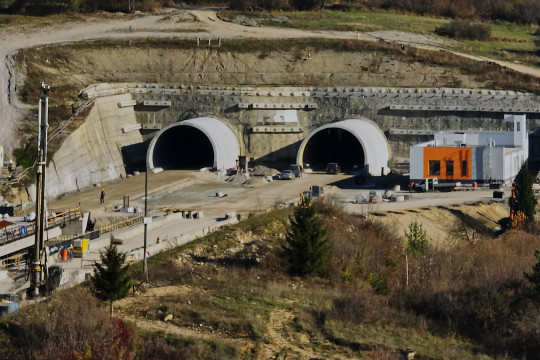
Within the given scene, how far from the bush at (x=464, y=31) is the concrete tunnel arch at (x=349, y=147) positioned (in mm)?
19444

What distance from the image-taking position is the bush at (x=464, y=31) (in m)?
91.9

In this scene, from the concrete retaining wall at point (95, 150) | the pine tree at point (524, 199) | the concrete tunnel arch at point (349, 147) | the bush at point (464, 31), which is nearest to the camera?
the pine tree at point (524, 199)

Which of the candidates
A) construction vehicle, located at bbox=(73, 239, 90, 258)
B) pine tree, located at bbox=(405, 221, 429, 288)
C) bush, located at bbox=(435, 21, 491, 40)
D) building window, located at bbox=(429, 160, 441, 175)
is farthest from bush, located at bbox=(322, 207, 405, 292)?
bush, located at bbox=(435, 21, 491, 40)

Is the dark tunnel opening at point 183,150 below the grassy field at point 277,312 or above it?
above

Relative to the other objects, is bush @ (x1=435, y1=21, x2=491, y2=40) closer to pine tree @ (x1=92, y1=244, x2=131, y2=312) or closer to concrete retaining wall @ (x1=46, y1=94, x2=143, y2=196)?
concrete retaining wall @ (x1=46, y1=94, x2=143, y2=196)

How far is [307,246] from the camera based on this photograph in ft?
137

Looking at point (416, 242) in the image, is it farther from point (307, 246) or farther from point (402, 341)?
point (402, 341)

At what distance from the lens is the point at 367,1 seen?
100375 millimetres

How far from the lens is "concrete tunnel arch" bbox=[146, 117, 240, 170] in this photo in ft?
231

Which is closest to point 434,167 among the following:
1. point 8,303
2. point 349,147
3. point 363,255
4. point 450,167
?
point 450,167

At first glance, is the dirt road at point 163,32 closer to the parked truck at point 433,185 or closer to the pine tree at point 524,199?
the parked truck at point 433,185

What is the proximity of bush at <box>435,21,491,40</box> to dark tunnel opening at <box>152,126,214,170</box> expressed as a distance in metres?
24.0

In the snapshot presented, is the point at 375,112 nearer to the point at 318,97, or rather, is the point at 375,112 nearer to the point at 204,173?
the point at 318,97

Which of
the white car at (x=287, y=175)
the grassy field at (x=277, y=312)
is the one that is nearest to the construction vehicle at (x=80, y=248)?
the grassy field at (x=277, y=312)
